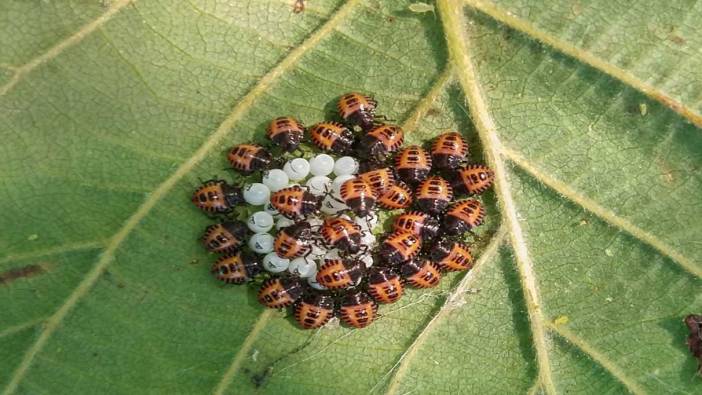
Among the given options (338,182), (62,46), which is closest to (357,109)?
(338,182)

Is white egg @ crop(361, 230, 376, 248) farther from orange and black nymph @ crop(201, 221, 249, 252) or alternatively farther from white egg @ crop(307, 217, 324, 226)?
orange and black nymph @ crop(201, 221, 249, 252)

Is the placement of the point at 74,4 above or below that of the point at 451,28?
below

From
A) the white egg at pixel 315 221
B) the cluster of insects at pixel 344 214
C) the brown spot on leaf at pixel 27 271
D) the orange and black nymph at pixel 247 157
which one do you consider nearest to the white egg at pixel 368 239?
the cluster of insects at pixel 344 214

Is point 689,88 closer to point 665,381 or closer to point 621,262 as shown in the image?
point 621,262

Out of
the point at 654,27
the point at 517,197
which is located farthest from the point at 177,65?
the point at 654,27

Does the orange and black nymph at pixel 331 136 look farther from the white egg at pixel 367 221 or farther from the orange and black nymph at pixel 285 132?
the white egg at pixel 367 221

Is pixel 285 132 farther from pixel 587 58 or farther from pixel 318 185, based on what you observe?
pixel 587 58
